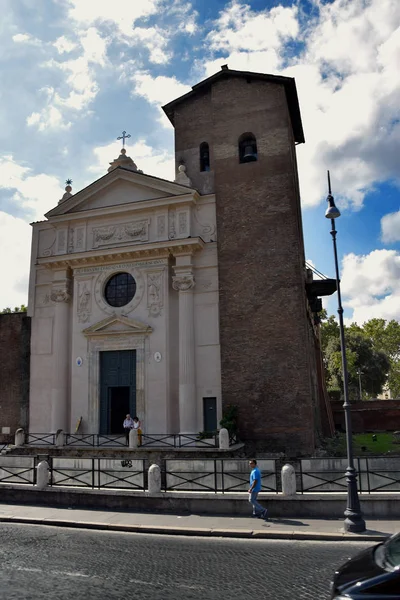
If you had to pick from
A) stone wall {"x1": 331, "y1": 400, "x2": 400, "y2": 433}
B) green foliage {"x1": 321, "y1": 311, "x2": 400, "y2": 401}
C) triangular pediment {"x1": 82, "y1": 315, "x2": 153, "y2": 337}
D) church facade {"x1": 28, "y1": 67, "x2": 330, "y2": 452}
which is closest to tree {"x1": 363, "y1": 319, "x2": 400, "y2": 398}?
green foliage {"x1": 321, "y1": 311, "x2": 400, "y2": 401}

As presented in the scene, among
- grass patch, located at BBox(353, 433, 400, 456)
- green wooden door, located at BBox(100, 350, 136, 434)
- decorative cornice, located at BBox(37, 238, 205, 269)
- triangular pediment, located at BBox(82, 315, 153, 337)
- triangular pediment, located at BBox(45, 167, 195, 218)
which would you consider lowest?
grass patch, located at BBox(353, 433, 400, 456)

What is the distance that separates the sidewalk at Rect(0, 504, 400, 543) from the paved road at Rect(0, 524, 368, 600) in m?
0.34

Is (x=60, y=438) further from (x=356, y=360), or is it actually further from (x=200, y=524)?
(x=356, y=360)

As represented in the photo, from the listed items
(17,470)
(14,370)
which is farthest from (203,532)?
(14,370)

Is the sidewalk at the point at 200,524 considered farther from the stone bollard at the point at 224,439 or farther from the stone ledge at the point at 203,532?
the stone bollard at the point at 224,439

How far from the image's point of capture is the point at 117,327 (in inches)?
1037

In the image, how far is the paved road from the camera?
779cm

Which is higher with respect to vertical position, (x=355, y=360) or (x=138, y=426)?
(x=355, y=360)

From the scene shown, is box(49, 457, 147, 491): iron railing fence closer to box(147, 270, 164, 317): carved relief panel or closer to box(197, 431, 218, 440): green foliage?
box(197, 431, 218, 440): green foliage

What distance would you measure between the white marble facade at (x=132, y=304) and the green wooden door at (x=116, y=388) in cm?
39

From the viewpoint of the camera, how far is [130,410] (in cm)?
2561

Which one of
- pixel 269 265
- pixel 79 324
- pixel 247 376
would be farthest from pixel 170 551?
pixel 79 324

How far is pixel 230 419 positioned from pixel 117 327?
7509mm

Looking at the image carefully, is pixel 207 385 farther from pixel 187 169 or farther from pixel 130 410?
pixel 187 169
